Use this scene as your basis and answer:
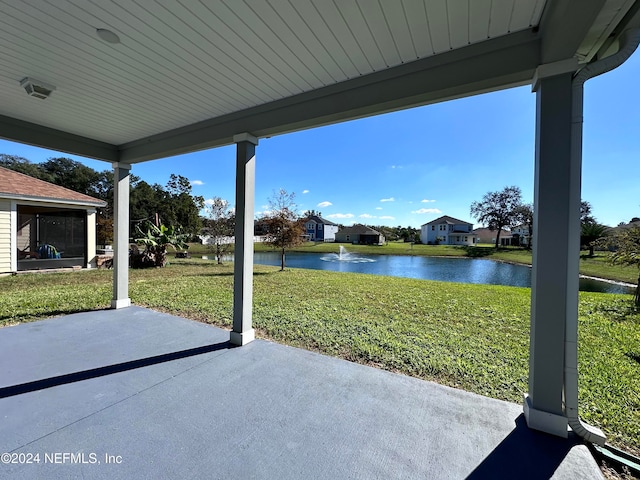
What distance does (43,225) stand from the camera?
452 inches

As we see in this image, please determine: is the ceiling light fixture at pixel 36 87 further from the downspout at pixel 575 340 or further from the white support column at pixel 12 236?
the white support column at pixel 12 236

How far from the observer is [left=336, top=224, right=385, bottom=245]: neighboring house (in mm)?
44750

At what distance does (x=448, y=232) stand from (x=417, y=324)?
4444 cm

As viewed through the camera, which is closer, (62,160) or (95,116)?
(95,116)

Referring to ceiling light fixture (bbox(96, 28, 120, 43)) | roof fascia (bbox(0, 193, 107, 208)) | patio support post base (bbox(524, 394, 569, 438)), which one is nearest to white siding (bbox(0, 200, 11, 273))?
roof fascia (bbox(0, 193, 107, 208))

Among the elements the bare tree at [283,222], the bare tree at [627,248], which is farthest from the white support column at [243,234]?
the bare tree at [283,222]

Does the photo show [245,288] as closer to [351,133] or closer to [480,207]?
[351,133]

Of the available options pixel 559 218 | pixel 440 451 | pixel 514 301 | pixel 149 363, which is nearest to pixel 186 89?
pixel 149 363

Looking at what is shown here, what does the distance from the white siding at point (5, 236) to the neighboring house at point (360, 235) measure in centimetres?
4012

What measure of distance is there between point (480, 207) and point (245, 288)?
3873 cm

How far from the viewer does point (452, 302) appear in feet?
18.9

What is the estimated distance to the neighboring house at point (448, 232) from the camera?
42719mm

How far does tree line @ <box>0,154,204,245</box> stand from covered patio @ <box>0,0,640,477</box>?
2173 centimetres

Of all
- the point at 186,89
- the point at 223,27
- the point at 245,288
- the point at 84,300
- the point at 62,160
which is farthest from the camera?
the point at 62,160
